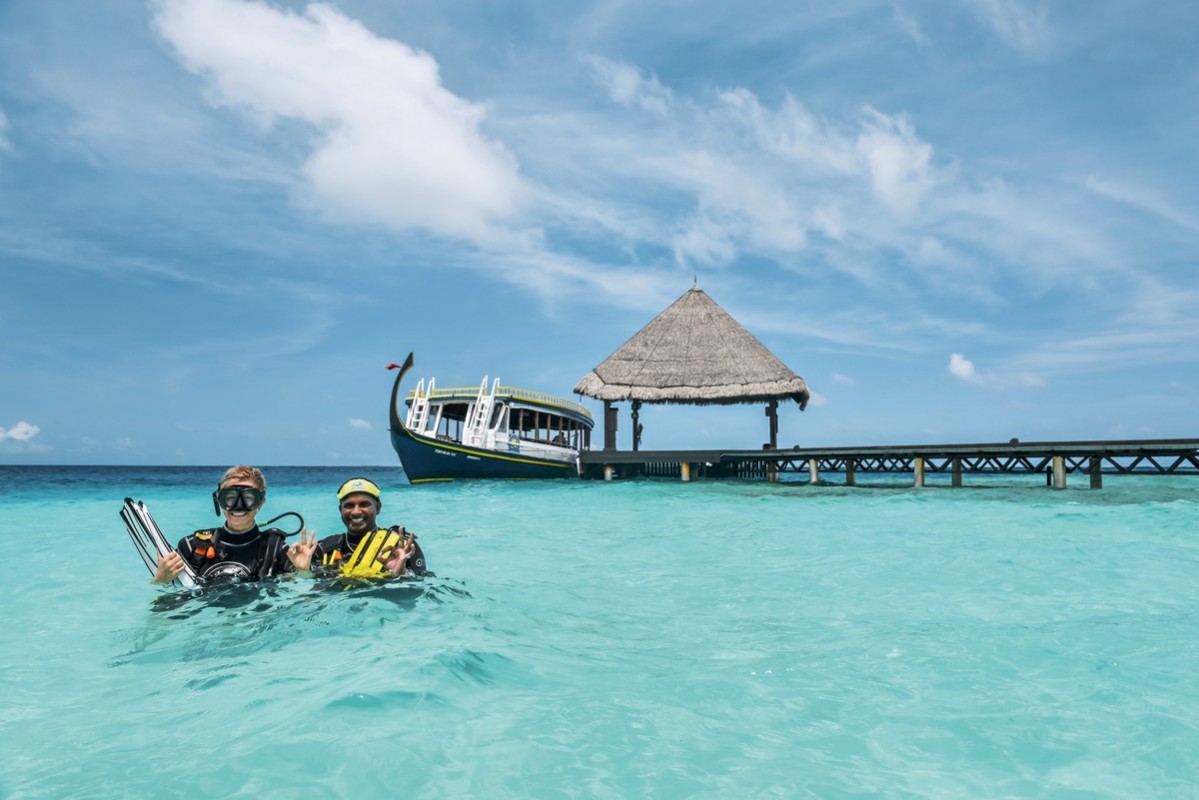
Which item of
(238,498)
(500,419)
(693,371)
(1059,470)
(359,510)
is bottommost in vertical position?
(359,510)

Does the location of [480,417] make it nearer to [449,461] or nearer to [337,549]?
[449,461]

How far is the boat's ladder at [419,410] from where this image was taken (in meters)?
29.4

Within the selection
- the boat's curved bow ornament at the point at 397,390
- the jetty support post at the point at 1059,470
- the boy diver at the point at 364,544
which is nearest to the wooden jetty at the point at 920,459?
the jetty support post at the point at 1059,470

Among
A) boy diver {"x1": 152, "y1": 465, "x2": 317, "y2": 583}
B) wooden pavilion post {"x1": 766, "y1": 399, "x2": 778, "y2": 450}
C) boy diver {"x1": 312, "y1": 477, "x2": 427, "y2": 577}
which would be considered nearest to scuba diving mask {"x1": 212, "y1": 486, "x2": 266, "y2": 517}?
boy diver {"x1": 152, "y1": 465, "x2": 317, "y2": 583}

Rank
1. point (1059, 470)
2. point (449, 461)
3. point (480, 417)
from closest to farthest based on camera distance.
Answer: point (1059, 470), point (449, 461), point (480, 417)

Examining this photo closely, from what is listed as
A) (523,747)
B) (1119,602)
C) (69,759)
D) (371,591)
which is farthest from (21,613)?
(1119,602)

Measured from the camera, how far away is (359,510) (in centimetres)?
563

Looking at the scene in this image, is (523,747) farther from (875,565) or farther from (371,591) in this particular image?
(875,565)

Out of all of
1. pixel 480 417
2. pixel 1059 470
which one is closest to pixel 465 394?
pixel 480 417

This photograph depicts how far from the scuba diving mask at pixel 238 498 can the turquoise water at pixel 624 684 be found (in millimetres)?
728

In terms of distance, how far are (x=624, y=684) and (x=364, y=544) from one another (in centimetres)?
240

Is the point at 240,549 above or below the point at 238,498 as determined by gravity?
below

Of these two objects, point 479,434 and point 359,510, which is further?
point 479,434

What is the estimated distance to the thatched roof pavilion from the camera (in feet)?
100.0
